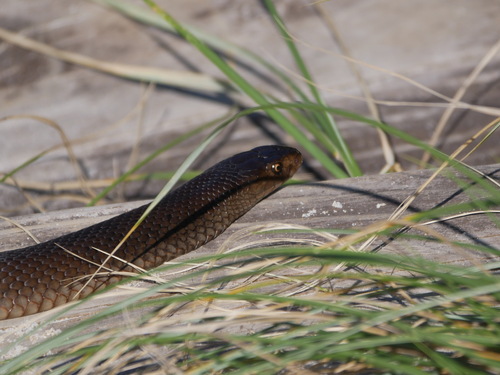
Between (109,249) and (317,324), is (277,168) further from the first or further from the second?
(317,324)

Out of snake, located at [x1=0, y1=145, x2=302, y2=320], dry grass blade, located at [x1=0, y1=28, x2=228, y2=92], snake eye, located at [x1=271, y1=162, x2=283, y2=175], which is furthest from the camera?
dry grass blade, located at [x1=0, y1=28, x2=228, y2=92]

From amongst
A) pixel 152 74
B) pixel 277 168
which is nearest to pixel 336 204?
pixel 277 168

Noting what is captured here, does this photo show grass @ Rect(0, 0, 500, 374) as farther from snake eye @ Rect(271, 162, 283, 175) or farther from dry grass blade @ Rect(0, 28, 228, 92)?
dry grass blade @ Rect(0, 28, 228, 92)

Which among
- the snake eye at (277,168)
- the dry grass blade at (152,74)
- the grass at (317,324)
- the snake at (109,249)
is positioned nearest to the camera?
the grass at (317,324)

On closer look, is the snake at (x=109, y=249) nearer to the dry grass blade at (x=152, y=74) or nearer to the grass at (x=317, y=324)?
the grass at (x=317, y=324)

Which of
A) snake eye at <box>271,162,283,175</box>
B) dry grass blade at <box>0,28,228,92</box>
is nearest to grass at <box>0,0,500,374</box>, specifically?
snake eye at <box>271,162,283,175</box>

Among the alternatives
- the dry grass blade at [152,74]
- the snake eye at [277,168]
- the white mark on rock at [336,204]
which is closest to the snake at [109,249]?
the snake eye at [277,168]

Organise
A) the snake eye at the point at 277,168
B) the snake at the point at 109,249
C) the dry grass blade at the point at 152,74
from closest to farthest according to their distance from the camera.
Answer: the snake at the point at 109,249 → the snake eye at the point at 277,168 → the dry grass blade at the point at 152,74
